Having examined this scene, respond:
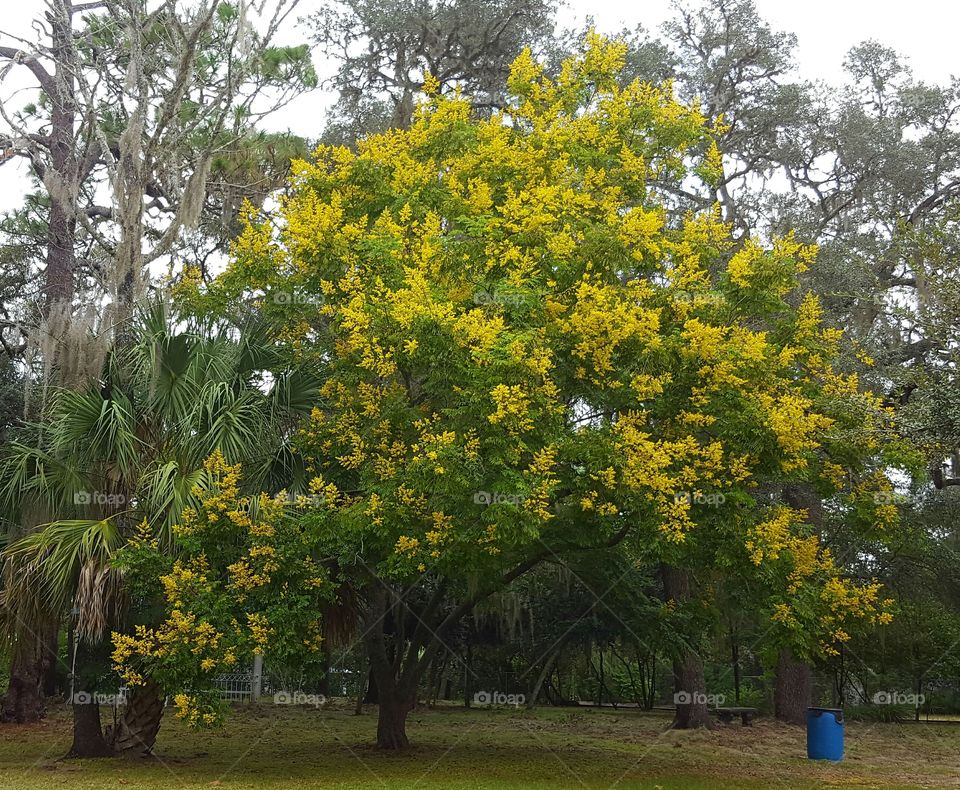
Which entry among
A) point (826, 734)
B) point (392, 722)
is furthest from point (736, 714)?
point (392, 722)

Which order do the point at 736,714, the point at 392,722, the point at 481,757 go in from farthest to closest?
1. the point at 736,714
2. the point at 481,757
3. the point at 392,722

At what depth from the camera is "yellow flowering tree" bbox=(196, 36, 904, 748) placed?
9.27m

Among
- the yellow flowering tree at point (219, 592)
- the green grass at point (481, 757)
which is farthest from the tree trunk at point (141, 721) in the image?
the yellow flowering tree at point (219, 592)

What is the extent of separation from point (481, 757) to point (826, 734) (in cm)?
484

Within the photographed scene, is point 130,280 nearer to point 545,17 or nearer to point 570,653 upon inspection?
point 545,17

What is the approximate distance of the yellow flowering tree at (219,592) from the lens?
925 centimetres

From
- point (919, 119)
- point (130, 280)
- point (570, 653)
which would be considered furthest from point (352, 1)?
point (570, 653)

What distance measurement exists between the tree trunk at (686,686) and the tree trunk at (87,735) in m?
9.64

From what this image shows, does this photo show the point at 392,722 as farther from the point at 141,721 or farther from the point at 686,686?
the point at 686,686

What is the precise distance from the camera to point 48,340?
12164 mm

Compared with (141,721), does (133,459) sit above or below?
above

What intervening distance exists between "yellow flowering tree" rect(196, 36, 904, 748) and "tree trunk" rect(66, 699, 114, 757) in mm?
3644

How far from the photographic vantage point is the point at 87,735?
37.9 ft

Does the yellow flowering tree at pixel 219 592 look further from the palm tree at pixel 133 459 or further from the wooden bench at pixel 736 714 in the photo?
the wooden bench at pixel 736 714
